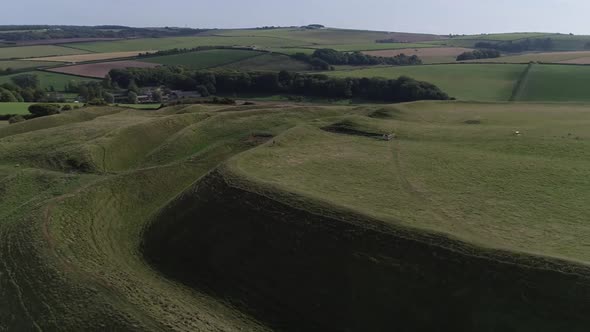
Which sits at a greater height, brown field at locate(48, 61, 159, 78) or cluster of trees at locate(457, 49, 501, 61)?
cluster of trees at locate(457, 49, 501, 61)

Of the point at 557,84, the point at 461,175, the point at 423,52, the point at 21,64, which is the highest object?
the point at 423,52

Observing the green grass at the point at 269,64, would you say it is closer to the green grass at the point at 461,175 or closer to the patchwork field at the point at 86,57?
the patchwork field at the point at 86,57

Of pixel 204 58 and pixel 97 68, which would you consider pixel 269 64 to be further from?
pixel 97 68

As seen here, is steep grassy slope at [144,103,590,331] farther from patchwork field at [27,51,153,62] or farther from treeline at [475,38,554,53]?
treeline at [475,38,554,53]

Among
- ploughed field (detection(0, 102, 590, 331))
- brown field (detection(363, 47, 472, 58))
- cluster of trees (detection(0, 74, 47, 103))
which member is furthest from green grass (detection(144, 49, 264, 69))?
ploughed field (detection(0, 102, 590, 331))

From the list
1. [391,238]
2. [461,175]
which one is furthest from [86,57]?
[391,238]

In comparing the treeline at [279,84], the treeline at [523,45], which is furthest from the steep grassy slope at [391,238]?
the treeline at [523,45]
